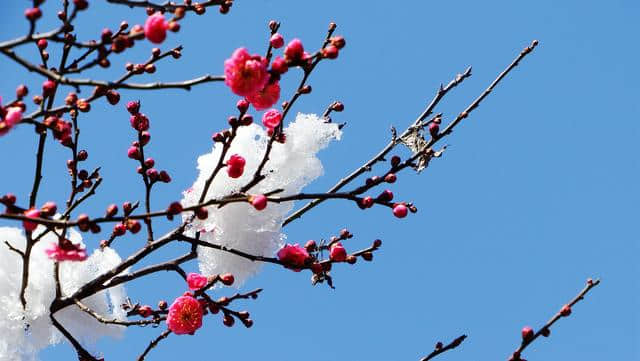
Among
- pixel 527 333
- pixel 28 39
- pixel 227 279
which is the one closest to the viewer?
pixel 28 39

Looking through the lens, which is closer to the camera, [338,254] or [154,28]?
[154,28]

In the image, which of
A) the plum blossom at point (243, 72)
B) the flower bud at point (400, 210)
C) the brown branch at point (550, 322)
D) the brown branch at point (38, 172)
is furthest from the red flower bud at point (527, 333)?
the brown branch at point (38, 172)

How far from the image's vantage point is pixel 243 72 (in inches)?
74.4

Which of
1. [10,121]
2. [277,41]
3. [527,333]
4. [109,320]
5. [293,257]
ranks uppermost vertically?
[277,41]

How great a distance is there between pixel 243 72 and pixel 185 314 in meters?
1.09

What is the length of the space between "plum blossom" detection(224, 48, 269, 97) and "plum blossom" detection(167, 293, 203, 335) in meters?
0.97

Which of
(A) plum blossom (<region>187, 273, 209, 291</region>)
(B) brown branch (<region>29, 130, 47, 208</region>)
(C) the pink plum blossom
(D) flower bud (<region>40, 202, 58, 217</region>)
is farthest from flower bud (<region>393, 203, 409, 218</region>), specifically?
(B) brown branch (<region>29, 130, 47, 208</region>)

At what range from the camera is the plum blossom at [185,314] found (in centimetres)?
242

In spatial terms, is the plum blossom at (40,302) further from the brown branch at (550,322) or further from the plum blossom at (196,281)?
the brown branch at (550,322)

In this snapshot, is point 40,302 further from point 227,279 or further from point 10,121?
point 10,121

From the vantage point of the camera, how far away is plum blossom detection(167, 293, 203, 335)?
2418 mm

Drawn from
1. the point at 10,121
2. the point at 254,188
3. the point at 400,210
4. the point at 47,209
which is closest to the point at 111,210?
the point at 47,209

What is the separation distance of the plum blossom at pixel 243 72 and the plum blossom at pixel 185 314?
97 centimetres

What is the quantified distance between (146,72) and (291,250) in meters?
0.89
